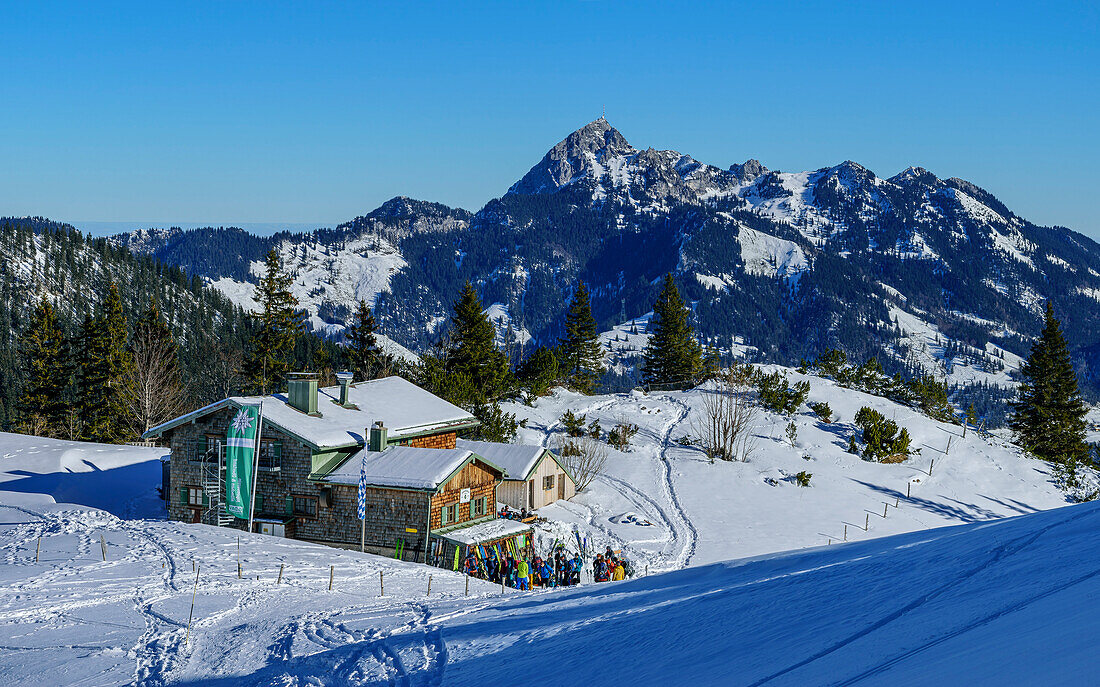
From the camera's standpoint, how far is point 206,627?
16.0m

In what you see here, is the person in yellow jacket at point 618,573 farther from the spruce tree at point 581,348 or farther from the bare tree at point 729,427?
the spruce tree at point 581,348

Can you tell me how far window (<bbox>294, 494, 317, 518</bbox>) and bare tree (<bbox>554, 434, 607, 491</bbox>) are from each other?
13.5 meters

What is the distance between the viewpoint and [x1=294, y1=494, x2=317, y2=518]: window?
1223 inches

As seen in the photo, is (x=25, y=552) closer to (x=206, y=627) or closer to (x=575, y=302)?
(x=206, y=627)

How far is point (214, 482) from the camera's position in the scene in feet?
106

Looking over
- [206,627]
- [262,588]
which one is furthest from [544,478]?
[206,627]

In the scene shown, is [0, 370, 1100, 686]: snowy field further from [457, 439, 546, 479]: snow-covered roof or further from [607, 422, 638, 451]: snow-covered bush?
[607, 422, 638, 451]: snow-covered bush

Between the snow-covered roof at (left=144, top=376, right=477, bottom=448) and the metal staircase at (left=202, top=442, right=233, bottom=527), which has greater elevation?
the snow-covered roof at (left=144, top=376, right=477, bottom=448)

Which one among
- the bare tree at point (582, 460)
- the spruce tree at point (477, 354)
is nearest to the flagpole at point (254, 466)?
the bare tree at point (582, 460)

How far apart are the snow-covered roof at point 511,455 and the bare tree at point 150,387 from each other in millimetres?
27190

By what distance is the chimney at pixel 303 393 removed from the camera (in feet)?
111

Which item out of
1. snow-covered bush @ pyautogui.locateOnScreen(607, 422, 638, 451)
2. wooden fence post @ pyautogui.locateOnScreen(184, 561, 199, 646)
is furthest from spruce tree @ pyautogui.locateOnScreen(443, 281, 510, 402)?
wooden fence post @ pyautogui.locateOnScreen(184, 561, 199, 646)

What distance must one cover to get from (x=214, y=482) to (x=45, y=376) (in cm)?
3218

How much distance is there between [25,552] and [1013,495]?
157 feet
